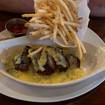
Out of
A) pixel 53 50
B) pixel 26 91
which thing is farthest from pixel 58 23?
pixel 26 91

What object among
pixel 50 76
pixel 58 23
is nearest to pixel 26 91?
pixel 50 76

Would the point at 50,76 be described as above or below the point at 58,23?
below

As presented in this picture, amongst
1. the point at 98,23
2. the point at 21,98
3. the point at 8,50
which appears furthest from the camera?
the point at 98,23

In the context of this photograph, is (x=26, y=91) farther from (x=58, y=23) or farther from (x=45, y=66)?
(x=58, y=23)

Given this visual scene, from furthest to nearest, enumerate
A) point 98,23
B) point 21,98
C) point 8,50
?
point 98,23 < point 8,50 < point 21,98

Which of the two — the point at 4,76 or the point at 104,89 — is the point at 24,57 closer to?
the point at 4,76

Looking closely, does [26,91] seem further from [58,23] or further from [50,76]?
[58,23]

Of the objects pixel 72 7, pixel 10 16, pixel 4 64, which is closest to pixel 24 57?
pixel 4 64
